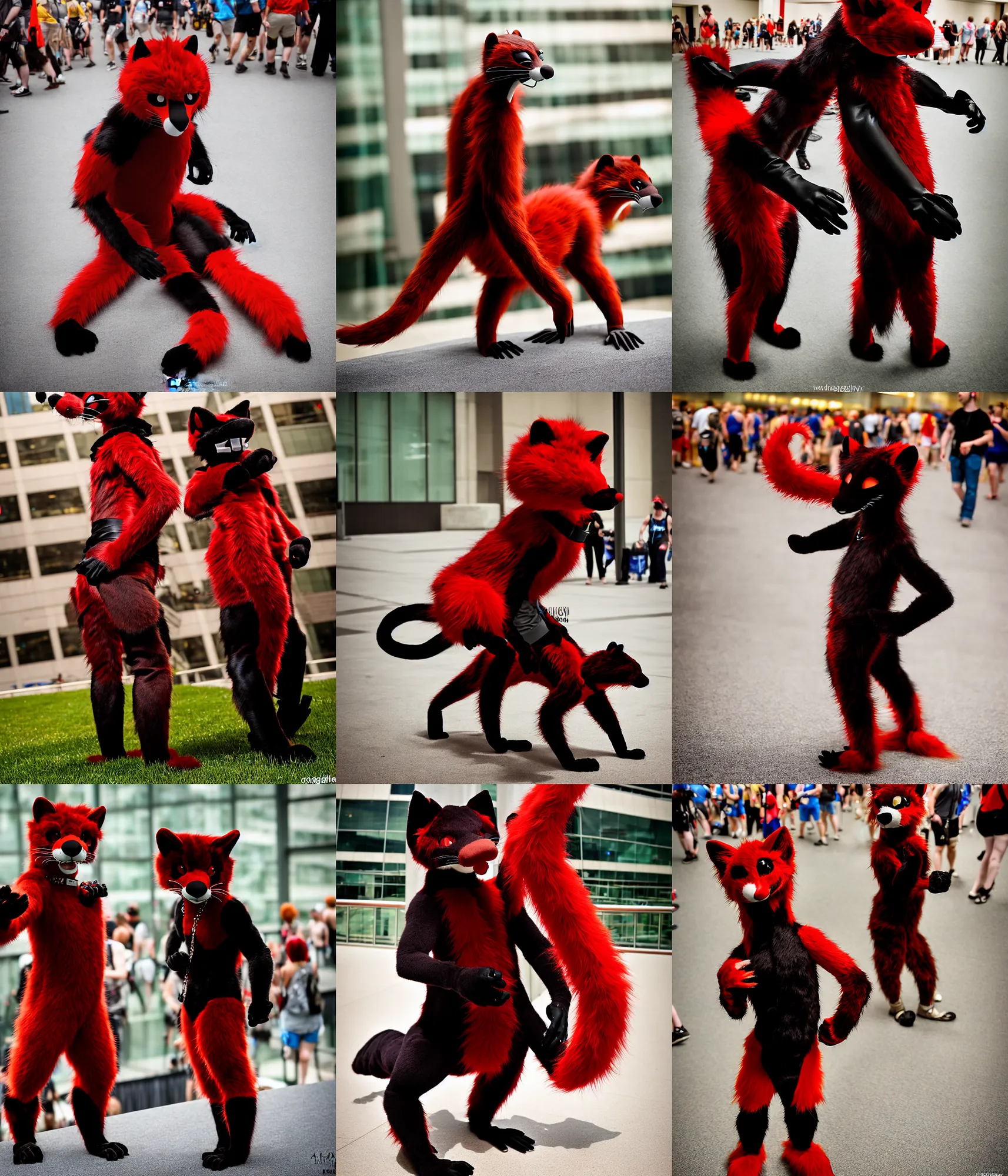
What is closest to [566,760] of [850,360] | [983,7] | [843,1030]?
[843,1030]

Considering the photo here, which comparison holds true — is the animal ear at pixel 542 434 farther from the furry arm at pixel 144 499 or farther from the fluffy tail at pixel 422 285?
the furry arm at pixel 144 499

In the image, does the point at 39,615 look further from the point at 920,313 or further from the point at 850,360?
the point at 920,313

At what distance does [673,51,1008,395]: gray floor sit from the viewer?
3.39 metres

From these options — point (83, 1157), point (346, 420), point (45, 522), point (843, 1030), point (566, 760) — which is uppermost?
point (346, 420)

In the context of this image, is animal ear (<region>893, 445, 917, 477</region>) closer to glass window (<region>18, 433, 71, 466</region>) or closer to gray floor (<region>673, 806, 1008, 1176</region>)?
gray floor (<region>673, 806, 1008, 1176</region>)

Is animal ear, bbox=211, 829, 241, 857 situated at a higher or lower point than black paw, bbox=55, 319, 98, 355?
lower

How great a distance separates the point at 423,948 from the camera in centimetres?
307

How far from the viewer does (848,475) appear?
132 inches

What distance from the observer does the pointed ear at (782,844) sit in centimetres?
330

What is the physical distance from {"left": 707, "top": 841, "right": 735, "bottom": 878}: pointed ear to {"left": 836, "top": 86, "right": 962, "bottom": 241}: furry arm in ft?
5.89

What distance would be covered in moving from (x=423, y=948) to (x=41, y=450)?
66.9 inches

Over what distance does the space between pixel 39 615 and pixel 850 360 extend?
237 cm

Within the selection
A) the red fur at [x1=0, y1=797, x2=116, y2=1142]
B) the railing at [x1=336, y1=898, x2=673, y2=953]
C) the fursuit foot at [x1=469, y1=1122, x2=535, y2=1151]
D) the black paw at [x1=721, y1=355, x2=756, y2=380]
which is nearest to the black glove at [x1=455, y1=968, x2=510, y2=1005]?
the railing at [x1=336, y1=898, x2=673, y2=953]

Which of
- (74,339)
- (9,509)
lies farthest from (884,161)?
(9,509)
